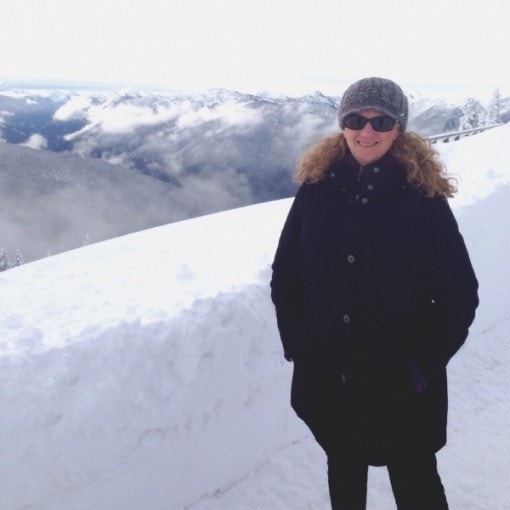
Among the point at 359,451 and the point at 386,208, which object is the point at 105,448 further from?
the point at 386,208

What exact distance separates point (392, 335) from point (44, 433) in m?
2.14

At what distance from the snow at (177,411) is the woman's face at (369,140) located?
2005 mm

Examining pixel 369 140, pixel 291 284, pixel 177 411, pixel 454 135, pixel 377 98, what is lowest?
pixel 177 411

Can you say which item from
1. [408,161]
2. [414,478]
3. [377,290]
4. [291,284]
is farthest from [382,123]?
[414,478]

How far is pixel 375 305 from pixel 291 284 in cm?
51

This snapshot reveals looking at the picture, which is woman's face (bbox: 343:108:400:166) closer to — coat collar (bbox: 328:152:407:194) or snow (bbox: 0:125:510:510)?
coat collar (bbox: 328:152:407:194)

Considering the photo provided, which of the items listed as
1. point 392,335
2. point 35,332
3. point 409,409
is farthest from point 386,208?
point 35,332

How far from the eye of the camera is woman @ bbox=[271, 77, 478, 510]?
2.42m

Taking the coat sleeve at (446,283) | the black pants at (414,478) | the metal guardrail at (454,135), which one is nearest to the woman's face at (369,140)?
the coat sleeve at (446,283)

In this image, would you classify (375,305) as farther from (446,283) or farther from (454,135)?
(454,135)

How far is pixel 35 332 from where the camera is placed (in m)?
3.99

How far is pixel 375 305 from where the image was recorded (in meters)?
2.48

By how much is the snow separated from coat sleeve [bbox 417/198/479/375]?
75.4 inches

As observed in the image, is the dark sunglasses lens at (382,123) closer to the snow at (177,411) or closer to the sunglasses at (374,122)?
the sunglasses at (374,122)
